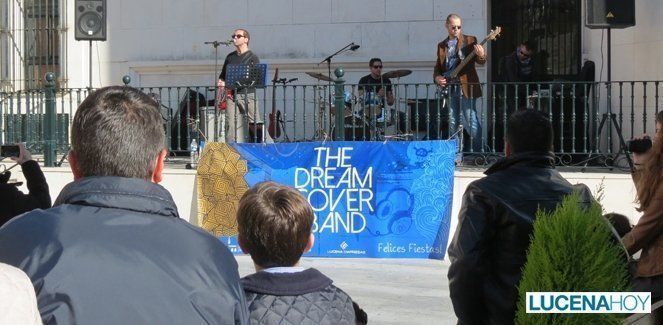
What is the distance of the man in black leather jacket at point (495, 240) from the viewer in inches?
174

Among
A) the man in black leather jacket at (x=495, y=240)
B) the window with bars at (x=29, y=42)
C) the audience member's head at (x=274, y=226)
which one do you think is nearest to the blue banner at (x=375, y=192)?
the man in black leather jacket at (x=495, y=240)

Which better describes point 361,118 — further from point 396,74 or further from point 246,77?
point 396,74

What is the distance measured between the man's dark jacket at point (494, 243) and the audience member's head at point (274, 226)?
1180mm

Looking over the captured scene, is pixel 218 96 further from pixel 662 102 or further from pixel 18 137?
pixel 662 102

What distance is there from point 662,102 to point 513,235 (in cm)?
935


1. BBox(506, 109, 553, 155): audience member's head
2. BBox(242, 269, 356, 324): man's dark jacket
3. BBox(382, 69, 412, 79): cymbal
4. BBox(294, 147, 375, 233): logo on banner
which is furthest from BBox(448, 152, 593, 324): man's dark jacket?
BBox(382, 69, 412, 79): cymbal

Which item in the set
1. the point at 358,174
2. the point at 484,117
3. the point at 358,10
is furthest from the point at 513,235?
the point at 358,10

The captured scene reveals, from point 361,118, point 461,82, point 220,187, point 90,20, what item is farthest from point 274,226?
point 90,20

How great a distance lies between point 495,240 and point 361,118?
335 inches

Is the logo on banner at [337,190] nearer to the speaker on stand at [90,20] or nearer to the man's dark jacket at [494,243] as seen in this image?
the speaker on stand at [90,20]

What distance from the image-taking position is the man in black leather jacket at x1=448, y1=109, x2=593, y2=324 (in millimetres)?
4430

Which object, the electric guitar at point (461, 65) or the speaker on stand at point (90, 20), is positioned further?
the speaker on stand at point (90, 20)

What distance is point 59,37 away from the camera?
17797mm

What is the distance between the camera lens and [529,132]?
4703mm
